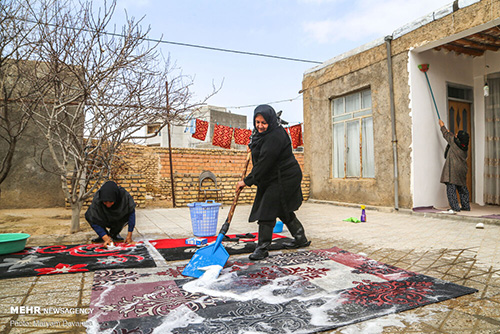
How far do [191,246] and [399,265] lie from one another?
2.27 m

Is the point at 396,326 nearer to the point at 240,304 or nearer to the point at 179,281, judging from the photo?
the point at 240,304

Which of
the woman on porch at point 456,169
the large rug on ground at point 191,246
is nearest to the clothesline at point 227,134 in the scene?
the woman on porch at point 456,169

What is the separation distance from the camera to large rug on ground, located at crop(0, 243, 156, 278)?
2.90 metres

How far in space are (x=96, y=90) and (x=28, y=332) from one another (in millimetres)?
4038

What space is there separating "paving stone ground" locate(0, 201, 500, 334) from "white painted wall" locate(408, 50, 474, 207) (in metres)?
0.78

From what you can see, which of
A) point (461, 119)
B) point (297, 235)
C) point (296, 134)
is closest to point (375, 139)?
point (461, 119)

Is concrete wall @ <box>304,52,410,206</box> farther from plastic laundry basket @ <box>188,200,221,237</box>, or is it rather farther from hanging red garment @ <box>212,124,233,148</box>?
plastic laundry basket @ <box>188,200,221,237</box>

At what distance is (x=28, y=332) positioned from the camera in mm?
1769

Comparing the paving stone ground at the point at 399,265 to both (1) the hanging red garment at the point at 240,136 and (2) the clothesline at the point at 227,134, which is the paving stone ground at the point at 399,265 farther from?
(1) the hanging red garment at the point at 240,136

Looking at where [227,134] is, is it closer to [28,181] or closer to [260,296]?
[28,181]

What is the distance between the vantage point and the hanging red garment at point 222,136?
1108cm

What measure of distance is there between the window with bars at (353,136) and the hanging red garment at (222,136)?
12.2 ft

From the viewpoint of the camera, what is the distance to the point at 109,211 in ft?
13.4

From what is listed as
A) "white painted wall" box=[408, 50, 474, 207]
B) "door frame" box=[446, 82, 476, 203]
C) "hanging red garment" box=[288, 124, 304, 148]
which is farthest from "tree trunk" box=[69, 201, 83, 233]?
"door frame" box=[446, 82, 476, 203]
